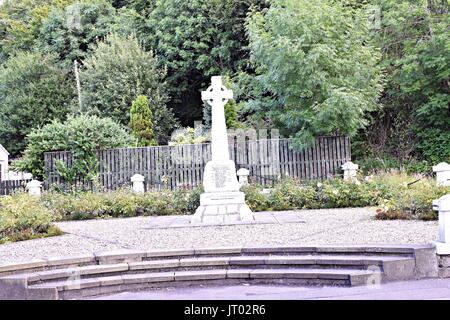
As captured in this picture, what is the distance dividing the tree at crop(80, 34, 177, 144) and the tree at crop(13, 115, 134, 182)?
21.8ft

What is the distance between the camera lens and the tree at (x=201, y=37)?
28000 mm

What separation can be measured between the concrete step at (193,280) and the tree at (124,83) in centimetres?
2022

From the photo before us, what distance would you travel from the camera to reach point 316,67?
62.7 feet

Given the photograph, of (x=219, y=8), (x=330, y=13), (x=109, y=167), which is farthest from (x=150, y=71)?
(x=330, y=13)

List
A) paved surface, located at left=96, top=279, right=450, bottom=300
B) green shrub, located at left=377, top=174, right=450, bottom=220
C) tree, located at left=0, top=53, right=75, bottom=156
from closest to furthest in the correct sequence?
paved surface, located at left=96, top=279, right=450, bottom=300
green shrub, located at left=377, top=174, right=450, bottom=220
tree, located at left=0, top=53, right=75, bottom=156

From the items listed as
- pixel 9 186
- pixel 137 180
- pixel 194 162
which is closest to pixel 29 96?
pixel 9 186

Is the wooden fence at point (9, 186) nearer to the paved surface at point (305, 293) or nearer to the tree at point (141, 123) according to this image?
the tree at point (141, 123)

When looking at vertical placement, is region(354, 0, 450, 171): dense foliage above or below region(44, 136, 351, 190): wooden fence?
above

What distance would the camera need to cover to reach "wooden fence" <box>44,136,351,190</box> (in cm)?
1975

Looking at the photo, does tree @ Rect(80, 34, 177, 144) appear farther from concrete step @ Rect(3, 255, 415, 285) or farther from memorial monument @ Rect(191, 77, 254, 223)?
concrete step @ Rect(3, 255, 415, 285)

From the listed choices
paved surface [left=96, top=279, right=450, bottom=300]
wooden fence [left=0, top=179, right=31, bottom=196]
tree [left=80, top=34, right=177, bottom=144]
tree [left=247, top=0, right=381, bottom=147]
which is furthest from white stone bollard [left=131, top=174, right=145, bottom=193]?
paved surface [left=96, top=279, right=450, bottom=300]

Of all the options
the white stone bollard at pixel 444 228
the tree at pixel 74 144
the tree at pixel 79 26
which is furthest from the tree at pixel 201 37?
the white stone bollard at pixel 444 228

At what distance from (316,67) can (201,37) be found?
1064 centimetres

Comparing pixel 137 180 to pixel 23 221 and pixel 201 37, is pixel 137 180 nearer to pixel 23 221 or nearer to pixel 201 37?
pixel 23 221
